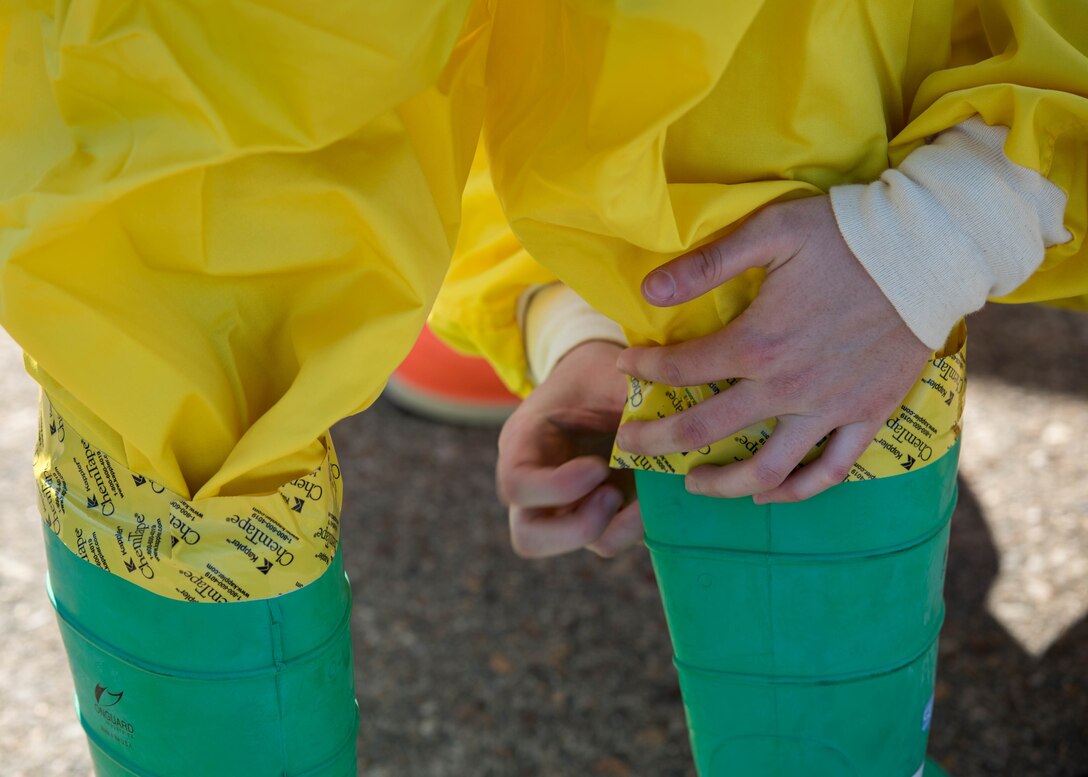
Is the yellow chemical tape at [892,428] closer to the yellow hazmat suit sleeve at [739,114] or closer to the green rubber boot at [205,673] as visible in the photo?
the yellow hazmat suit sleeve at [739,114]

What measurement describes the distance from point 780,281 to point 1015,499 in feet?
2.90

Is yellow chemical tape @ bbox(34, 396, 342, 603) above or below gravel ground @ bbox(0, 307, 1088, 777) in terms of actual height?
above

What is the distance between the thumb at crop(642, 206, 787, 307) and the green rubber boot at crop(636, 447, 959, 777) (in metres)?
0.15

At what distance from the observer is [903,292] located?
63 centimetres

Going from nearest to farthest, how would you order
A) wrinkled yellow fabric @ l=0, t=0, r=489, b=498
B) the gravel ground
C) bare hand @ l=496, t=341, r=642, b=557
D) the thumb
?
wrinkled yellow fabric @ l=0, t=0, r=489, b=498, the thumb, bare hand @ l=496, t=341, r=642, b=557, the gravel ground

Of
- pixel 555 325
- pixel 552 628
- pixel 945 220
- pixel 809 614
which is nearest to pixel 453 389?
pixel 552 628

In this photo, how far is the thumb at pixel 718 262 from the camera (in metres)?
0.63

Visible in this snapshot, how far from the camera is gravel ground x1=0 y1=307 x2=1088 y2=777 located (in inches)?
43.9

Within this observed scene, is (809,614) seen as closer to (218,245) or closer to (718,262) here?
(718,262)

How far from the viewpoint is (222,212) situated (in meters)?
0.57

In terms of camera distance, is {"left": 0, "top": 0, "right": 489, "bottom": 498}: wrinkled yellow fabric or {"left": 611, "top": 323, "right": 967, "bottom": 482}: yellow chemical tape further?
{"left": 611, "top": 323, "right": 967, "bottom": 482}: yellow chemical tape

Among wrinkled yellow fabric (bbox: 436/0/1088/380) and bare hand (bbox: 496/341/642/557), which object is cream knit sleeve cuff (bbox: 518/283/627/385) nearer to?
bare hand (bbox: 496/341/642/557)

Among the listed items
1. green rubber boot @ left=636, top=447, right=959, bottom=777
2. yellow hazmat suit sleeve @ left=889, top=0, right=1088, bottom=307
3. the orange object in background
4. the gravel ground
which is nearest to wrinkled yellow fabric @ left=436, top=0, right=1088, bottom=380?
yellow hazmat suit sleeve @ left=889, top=0, right=1088, bottom=307

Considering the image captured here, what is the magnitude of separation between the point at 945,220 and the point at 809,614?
262mm
